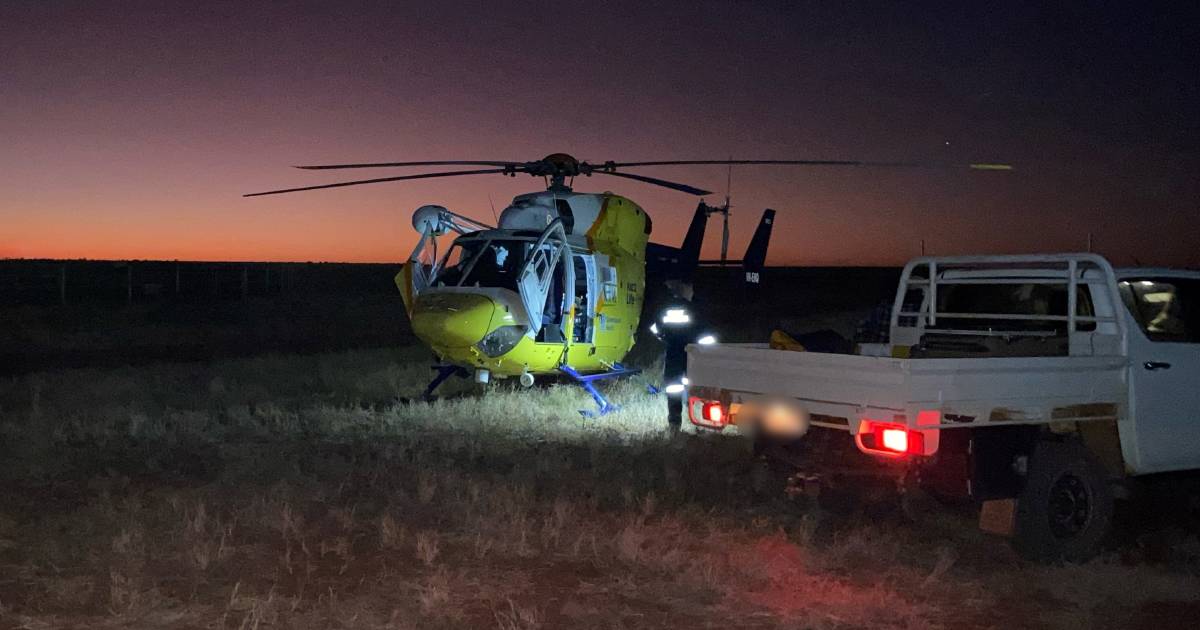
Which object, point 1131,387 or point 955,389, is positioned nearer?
point 955,389

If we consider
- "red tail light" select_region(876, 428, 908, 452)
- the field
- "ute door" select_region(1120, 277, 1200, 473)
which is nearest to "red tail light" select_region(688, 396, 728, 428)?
the field

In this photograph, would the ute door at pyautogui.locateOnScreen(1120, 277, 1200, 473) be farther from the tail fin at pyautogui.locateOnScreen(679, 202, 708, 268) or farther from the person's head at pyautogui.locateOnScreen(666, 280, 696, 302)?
the tail fin at pyautogui.locateOnScreen(679, 202, 708, 268)

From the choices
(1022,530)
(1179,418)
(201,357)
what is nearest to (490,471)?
(1022,530)

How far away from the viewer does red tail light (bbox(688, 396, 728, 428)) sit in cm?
760

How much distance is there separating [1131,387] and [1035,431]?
1.01m

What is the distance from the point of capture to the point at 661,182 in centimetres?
1387

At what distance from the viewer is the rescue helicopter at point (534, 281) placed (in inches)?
518

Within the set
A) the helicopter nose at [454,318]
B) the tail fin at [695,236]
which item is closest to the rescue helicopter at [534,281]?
the helicopter nose at [454,318]

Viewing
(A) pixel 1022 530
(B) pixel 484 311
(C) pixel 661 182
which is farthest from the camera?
(C) pixel 661 182

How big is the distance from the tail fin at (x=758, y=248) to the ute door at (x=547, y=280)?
24.2ft

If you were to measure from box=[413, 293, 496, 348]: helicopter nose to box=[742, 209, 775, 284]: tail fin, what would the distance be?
9.11 meters

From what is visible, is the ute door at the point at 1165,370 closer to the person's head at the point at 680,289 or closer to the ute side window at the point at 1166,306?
the ute side window at the point at 1166,306

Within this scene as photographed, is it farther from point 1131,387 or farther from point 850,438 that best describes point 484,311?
point 1131,387

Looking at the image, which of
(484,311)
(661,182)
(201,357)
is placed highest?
(661,182)
